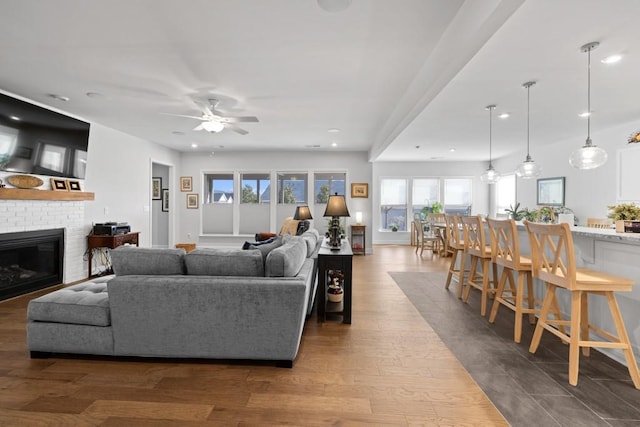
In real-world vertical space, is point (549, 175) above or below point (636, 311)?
above

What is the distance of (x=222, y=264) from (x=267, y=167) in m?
5.92

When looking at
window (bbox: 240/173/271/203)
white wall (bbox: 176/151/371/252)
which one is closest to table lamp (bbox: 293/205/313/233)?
white wall (bbox: 176/151/371/252)

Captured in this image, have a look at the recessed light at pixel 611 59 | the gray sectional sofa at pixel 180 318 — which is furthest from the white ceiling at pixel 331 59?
the gray sectional sofa at pixel 180 318

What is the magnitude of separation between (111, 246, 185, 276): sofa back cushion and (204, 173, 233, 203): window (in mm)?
5914

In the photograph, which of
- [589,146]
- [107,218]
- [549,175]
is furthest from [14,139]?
[549,175]

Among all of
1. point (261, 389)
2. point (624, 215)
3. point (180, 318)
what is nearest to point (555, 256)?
point (624, 215)

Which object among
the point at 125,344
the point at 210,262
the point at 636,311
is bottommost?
the point at 125,344

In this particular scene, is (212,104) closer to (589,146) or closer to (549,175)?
(589,146)

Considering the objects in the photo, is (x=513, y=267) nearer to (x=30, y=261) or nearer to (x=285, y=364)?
(x=285, y=364)

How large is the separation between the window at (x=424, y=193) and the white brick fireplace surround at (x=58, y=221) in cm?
800

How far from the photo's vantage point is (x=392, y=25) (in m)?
2.47

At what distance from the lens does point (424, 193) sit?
30.6 ft

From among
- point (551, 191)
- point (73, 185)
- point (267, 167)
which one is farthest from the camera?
point (267, 167)

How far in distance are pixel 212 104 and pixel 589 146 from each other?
4.25m
